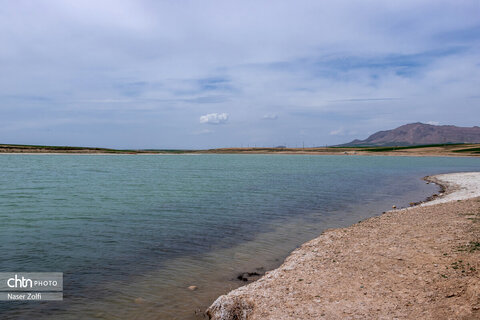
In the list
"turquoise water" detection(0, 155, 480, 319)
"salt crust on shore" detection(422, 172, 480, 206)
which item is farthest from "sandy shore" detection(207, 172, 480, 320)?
"salt crust on shore" detection(422, 172, 480, 206)

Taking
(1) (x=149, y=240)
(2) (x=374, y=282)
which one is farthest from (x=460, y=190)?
(1) (x=149, y=240)

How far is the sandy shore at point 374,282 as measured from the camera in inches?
274

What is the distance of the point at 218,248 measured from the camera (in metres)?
13.7

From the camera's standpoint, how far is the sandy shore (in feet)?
22.9

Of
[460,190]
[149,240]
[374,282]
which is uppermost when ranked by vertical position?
[374,282]

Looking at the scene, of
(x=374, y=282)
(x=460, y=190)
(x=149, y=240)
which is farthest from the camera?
(x=460, y=190)

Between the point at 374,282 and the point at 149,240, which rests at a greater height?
the point at 374,282

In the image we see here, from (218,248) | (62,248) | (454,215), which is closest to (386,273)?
(218,248)

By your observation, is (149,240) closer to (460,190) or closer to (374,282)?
(374,282)

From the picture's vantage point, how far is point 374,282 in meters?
8.34

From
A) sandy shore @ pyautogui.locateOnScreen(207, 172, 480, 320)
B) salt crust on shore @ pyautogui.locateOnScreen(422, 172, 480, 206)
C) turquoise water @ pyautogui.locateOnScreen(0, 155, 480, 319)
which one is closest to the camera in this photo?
sandy shore @ pyautogui.locateOnScreen(207, 172, 480, 320)

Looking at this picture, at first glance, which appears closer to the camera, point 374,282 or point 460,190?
point 374,282

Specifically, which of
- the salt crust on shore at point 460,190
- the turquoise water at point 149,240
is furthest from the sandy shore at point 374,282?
the salt crust on shore at point 460,190

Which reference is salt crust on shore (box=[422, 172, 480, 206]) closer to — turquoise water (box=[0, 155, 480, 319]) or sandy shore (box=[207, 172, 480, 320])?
turquoise water (box=[0, 155, 480, 319])
